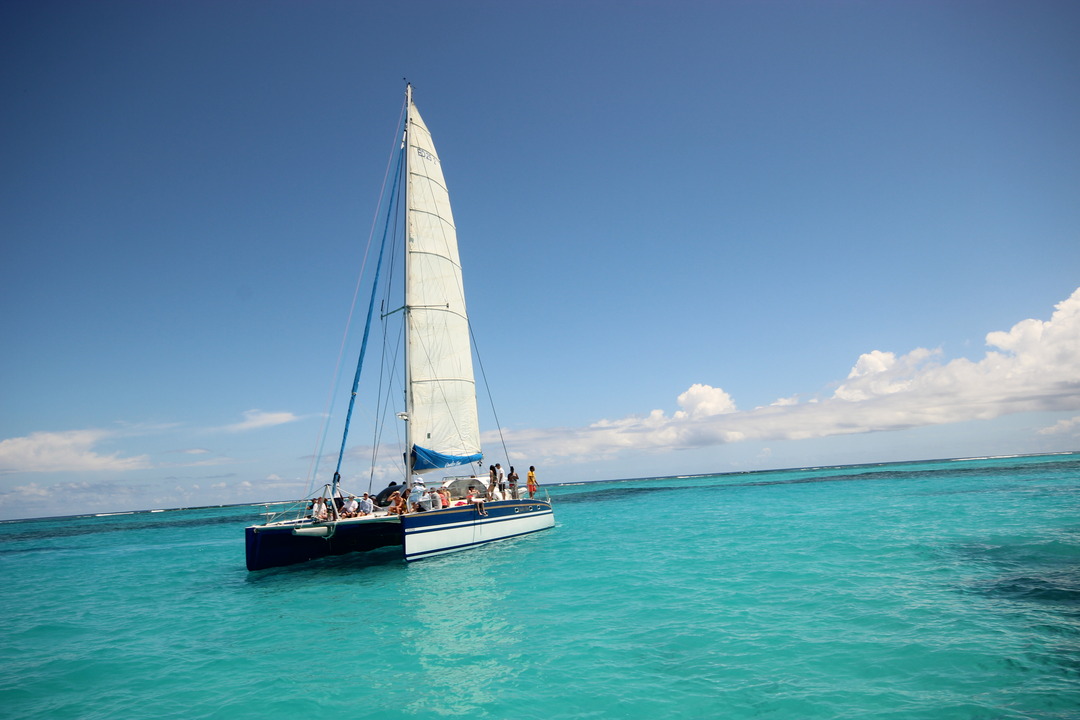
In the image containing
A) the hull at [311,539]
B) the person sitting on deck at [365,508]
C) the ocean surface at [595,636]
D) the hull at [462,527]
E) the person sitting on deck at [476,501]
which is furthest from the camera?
the person sitting on deck at [476,501]

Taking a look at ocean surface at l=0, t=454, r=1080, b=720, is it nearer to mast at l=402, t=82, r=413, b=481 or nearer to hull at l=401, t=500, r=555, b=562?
hull at l=401, t=500, r=555, b=562

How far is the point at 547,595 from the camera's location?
40.5 ft

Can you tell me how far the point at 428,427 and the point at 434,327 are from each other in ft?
13.4

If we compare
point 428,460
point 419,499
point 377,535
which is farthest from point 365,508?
point 428,460

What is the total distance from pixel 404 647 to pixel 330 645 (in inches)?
56.5

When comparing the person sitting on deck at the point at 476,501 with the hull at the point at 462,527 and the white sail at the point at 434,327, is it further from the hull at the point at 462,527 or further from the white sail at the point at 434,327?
the white sail at the point at 434,327

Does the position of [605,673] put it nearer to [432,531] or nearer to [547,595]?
[547,595]

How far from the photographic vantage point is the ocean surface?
6.68 metres

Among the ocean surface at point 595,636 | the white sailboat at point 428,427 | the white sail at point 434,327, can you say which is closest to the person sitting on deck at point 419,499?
the white sailboat at point 428,427

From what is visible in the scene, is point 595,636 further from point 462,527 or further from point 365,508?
point 365,508

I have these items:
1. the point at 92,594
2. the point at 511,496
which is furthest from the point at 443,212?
the point at 92,594

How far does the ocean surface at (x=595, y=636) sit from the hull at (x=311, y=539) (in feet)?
1.86

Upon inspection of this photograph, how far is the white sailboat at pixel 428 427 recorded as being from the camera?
56.3 feet

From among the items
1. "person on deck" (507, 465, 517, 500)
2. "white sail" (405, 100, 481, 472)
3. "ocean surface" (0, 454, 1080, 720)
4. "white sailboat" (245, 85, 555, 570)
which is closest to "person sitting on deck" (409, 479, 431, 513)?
"white sailboat" (245, 85, 555, 570)
